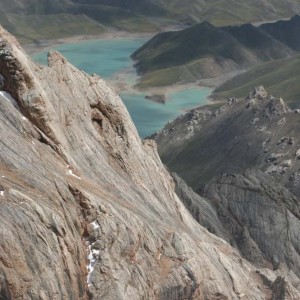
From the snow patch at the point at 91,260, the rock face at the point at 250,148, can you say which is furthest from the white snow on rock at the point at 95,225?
the rock face at the point at 250,148

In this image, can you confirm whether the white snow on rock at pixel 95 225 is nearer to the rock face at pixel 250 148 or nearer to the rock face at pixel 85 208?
the rock face at pixel 85 208

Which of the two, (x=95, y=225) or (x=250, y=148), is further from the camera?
(x=250, y=148)

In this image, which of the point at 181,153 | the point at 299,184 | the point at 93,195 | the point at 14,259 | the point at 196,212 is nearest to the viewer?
the point at 14,259

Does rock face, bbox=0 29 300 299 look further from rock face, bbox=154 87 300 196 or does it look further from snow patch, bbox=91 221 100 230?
rock face, bbox=154 87 300 196

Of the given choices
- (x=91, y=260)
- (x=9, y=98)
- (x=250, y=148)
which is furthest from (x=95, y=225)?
(x=250, y=148)

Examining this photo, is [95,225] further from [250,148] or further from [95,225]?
[250,148]

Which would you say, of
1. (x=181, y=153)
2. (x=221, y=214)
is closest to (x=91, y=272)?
(x=221, y=214)

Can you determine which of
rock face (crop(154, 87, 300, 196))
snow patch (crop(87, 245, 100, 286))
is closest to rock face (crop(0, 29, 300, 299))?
snow patch (crop(87, 245, 100, 286))

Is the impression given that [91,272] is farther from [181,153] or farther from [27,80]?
[181,153]
